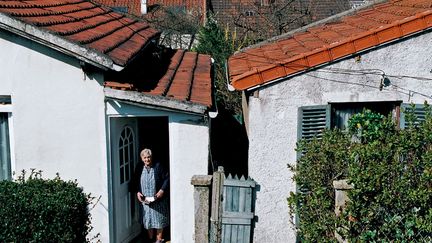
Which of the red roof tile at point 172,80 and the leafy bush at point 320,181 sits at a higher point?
the red roof tile at point 172,80

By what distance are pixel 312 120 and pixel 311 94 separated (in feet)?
1.29

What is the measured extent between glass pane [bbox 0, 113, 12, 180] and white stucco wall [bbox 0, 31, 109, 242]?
0.27 m

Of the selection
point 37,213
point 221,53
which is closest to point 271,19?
point 221,53

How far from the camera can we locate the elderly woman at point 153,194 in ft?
28.5

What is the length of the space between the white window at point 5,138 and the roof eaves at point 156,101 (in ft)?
5.29

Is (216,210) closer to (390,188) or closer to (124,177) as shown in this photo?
(124,177)

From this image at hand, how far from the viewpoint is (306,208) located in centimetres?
680

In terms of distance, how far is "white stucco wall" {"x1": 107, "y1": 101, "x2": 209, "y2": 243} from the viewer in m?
7.92

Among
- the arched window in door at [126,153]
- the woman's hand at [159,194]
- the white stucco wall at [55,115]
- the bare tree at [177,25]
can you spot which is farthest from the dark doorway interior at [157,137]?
the bare tree at [177,25]

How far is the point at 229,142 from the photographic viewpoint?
1455 centimetres

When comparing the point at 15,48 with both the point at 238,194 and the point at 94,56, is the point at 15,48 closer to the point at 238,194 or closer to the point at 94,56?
the point at 94,56

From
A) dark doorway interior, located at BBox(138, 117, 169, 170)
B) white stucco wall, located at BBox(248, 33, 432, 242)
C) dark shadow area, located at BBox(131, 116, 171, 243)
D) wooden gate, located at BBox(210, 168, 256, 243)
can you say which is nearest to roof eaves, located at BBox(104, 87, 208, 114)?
white stucco wall, located at BBox(248, 33, 432, 242)

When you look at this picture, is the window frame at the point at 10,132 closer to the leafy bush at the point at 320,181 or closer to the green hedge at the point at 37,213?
the green hedge at the point at 37,213

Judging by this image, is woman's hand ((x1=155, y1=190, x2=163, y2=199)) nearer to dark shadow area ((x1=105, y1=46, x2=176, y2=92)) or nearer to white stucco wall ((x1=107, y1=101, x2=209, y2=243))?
white stucco wall ((x1=107, y1=101, x2=209, y2=243))
